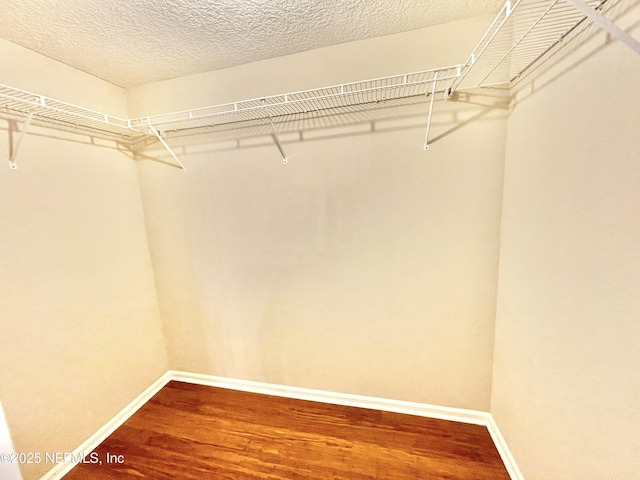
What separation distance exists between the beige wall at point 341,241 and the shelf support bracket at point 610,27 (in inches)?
30.4

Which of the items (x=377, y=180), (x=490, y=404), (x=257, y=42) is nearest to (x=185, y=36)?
(x=257, y=42)

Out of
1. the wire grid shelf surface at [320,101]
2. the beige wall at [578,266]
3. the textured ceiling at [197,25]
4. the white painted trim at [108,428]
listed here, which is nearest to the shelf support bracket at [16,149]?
the textured ceiling at [197,25]

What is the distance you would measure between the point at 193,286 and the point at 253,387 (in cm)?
91

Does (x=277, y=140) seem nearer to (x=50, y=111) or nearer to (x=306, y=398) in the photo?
(x=50, y=111)

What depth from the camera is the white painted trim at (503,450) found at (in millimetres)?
1292

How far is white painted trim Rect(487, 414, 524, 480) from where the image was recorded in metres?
1.29

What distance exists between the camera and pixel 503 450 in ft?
4.64

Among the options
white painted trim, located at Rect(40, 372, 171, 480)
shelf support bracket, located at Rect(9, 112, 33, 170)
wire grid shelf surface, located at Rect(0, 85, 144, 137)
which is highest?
wire grid shelf surface, located at Rect(0, 85, 144, 137)

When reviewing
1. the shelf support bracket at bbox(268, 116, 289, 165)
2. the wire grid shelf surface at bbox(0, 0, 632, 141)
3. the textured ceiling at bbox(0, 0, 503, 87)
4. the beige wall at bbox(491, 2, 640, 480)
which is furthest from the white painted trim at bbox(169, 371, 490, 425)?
the textured ceiling at bbox(0, 0, 503, 87)

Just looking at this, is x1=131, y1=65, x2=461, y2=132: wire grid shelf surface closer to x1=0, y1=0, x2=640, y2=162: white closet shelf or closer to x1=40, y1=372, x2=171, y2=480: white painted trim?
x1=0, y1=0, x2=640, y2=162: white closet shelf

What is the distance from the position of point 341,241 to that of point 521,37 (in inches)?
46.2

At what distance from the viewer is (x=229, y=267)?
1869 mm

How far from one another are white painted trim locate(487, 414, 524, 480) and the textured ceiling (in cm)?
223

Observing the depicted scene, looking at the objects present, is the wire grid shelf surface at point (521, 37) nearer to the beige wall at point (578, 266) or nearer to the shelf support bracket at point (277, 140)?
the beige wall at point (578, 266)
